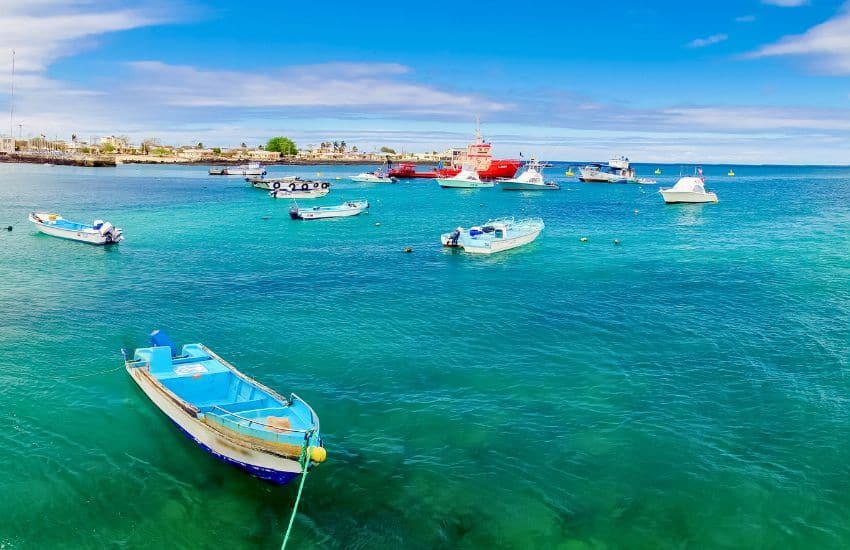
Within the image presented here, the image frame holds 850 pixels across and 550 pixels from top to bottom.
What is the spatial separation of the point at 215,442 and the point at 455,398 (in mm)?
10055

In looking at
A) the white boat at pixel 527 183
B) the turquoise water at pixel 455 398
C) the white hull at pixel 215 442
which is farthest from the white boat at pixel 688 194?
the white hull at pixel 215 442

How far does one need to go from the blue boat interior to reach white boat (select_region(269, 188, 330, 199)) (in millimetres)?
93426

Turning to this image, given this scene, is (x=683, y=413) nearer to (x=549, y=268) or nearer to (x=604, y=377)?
(x=604, y=377)

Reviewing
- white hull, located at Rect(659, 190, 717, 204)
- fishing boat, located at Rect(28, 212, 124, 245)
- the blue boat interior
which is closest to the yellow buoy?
the blue boat interior

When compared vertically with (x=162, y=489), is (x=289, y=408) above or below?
above

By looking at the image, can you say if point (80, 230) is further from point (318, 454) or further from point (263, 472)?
point (318, 454)

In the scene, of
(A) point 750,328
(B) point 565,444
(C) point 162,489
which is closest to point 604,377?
(B) point 565,444

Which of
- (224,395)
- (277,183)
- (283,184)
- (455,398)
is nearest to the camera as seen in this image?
(224,395)

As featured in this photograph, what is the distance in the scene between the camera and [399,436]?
2281 cm

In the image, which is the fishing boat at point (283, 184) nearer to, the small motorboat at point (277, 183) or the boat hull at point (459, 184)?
the small motorboat at point (277, 183)

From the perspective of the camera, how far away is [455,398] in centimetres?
2597

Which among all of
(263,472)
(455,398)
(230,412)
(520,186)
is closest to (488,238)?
(455,398)

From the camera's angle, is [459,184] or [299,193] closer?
[299,193]

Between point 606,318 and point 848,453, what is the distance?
53.6 feet
